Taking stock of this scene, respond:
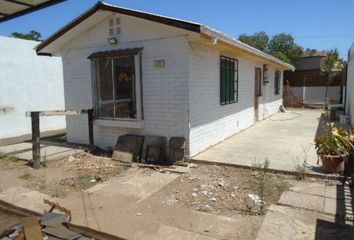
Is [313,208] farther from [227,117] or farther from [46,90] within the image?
[46,90]

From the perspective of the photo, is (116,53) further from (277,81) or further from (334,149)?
(277,81)

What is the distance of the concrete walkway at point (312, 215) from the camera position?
3744mm

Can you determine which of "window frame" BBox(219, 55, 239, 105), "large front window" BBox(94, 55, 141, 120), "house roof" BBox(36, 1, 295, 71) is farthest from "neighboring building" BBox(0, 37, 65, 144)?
"window frame" BBox(219, 55, 239, 105)

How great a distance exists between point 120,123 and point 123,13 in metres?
2.54

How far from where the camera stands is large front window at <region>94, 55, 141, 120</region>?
7.55 m

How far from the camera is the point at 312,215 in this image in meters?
4.26

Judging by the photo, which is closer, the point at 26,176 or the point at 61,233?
the point at 61,233

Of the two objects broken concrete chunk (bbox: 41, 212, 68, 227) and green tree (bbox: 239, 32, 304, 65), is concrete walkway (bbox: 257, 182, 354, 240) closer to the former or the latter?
broken concrete chunk (bbox: 41, 212, 68, 227)

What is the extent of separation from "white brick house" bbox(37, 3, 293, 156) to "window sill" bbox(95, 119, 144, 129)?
0.02m

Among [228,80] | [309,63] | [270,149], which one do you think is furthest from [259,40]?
[270,149]

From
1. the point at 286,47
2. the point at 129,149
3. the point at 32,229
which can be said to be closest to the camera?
the point at 32,229

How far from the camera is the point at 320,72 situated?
24.6m

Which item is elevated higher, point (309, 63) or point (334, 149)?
point (309, 63)

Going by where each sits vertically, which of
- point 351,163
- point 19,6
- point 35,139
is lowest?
point 351,163
